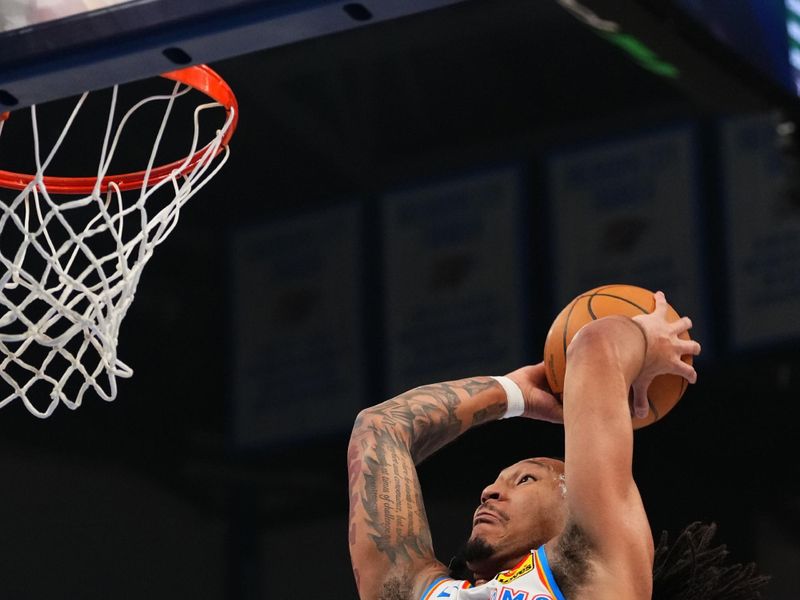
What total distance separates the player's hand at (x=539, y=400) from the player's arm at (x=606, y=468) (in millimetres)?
457

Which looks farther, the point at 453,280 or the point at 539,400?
the point at 453,280

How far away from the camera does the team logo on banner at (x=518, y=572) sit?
2242 mm

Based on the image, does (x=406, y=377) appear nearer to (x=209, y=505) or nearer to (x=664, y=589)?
(x=209, y=505)

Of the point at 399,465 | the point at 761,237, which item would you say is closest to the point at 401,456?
the point at 399,465

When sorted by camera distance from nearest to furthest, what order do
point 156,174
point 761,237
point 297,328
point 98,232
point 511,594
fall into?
point 511,594
point 98,232
point 156,174
point 761,237
point 297,328

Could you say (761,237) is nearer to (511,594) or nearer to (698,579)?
Answer: (698,579)

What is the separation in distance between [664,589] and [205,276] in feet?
12.5

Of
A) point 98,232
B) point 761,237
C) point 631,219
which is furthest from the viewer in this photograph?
point 631,219

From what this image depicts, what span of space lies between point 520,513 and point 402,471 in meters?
0.23

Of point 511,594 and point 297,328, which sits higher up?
point 297,328

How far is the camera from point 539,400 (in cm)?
263

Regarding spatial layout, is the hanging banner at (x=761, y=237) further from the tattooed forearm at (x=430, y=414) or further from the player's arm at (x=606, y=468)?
the player's arm at (x=606, y=468)

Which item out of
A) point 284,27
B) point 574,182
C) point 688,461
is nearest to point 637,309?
point 284,27

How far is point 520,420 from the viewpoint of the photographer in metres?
5.26
